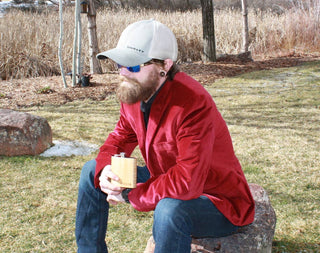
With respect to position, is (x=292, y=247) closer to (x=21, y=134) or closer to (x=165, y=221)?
(x=165, y=221)

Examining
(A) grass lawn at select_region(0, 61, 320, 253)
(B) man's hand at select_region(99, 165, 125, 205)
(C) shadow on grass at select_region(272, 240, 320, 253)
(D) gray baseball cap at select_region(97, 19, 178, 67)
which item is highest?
(D) gray baseball cap at select_region(97, 19, 178, 67)

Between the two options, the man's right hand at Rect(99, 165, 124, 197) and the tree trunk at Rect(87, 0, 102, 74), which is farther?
the tree trunk at Rect(87, 0, 102, 74)

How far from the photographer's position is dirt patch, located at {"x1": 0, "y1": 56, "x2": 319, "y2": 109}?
687 cm

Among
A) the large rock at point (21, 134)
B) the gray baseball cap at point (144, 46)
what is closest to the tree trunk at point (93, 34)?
the large rock at point (21, 134)

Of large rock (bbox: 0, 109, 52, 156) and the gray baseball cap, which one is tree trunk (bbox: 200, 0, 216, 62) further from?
the gray baseball cap

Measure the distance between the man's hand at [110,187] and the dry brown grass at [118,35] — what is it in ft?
23.7

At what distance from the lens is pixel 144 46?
188 centimetres

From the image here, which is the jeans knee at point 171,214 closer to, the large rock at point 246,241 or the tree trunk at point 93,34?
the large rock at point 246,241

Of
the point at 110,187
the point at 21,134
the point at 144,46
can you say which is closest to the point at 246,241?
the point at 110,187

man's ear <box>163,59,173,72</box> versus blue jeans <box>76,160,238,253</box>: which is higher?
man's ear <box>163,59,173,72</box>

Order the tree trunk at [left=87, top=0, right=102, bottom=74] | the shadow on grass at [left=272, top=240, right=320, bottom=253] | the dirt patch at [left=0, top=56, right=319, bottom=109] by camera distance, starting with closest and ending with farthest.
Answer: the shadow on grass at [left=272, top=240, right=320, bottom=253] → the dirt patch at [left=0, top=56, right=319, bottom=109] → the tree trunk at [left=87, top=0, right=102, bottom=74]

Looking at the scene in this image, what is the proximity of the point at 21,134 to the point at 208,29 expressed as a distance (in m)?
6.59

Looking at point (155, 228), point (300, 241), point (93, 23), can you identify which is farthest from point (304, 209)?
point (93, 23)

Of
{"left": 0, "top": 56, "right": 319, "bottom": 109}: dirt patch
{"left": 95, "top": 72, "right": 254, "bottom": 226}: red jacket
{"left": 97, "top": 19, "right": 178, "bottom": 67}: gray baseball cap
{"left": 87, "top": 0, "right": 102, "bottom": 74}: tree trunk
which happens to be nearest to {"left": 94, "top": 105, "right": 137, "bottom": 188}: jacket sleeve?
{"left": 95, "top": 72, "right": 254, "bottom": 226}: red jacket
